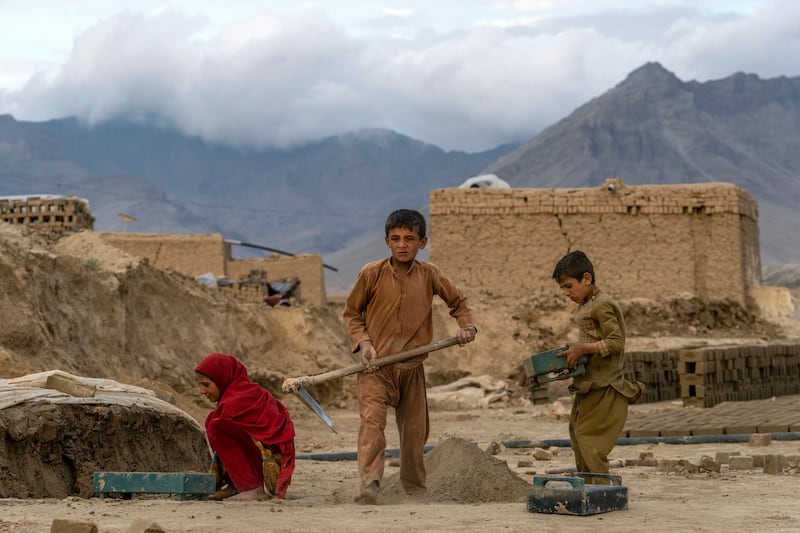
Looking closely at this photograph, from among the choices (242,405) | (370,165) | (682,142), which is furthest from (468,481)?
(370,165)

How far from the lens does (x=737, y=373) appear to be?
47.4 feet

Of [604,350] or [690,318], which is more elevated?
[690,318]

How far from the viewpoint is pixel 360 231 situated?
131000mm

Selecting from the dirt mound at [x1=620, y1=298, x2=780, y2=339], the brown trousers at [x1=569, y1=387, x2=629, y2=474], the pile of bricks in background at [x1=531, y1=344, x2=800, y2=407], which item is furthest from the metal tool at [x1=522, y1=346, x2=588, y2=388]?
the dirt mound at [x1=620, y1=298, x2=780, y2=339]

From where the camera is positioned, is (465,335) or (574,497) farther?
(465,335)

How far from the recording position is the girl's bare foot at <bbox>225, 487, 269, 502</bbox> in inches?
236

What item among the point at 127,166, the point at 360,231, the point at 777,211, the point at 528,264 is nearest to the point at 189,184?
the point at 127,166

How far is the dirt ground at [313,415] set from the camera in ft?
16.6

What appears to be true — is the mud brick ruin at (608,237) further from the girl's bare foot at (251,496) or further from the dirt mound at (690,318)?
the girl's bare foot at (251,496)

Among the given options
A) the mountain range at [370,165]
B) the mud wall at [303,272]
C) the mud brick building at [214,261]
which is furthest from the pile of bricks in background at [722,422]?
the mountain range at [370,165]

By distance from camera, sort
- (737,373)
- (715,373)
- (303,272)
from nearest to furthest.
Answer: (715,373)
(737,373)
(303,272)

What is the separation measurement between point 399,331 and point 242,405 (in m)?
0.90

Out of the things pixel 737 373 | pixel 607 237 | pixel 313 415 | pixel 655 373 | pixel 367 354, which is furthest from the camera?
pixel 607 237

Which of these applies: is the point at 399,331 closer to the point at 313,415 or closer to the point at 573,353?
the point at 573,353
